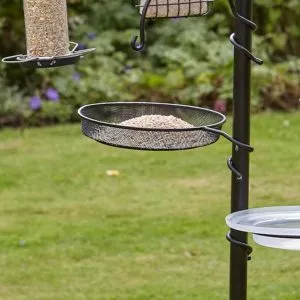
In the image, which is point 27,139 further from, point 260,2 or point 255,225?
point 255,225

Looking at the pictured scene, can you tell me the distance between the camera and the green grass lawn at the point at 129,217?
4.70 m

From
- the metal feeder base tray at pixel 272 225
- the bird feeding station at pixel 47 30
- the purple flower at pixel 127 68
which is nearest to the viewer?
the metal feeder base tray at pixel 272 225

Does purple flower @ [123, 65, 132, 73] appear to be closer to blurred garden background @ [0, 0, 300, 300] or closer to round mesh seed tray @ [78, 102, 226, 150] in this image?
blurred garden background @ [0, 0, 300, 300]

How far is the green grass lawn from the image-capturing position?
4.70 metres

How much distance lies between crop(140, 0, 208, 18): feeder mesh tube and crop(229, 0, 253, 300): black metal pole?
1.50 ft

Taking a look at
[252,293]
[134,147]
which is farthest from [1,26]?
[134,147]

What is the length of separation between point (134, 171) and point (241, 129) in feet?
13.3

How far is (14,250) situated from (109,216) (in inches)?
29.4

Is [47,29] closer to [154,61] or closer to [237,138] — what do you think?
[237,138]

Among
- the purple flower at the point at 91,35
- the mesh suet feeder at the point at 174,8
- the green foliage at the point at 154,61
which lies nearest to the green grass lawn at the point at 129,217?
the green foliage at the point at 154,61

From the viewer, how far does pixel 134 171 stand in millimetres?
6676

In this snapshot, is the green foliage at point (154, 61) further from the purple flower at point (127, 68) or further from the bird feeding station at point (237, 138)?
the bird feeding station at point (237, 138)

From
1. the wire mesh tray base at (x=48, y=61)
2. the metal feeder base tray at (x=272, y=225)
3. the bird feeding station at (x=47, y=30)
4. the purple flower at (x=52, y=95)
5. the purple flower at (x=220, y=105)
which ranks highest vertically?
the bird feeding station at (x=47, y=30)

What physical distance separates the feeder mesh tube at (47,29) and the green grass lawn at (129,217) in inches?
60.9
